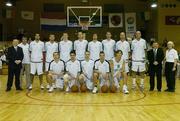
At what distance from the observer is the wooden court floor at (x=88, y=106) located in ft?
28.3

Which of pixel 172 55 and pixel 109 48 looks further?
pixel 109 48

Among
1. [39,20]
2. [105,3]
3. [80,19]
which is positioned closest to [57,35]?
[39,20]

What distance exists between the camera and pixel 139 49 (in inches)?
541

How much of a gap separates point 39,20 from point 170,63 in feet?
62.4

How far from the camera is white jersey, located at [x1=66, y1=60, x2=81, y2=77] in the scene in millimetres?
13344

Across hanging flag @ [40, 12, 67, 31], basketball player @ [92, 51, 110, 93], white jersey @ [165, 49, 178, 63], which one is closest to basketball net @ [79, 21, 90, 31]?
basketball player @ [92, 51, 110, 93]

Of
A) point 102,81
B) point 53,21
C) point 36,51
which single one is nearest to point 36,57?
point 36,51

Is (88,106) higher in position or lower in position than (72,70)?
lower

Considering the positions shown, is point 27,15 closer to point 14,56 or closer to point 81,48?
point 14,56

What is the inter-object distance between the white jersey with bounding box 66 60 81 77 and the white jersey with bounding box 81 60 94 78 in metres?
0.17

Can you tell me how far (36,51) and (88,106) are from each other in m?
4.37

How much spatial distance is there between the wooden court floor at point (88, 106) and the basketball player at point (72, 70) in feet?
1.87

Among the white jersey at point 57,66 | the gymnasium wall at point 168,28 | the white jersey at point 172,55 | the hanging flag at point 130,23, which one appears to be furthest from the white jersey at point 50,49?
the hanging flag at point 130,23

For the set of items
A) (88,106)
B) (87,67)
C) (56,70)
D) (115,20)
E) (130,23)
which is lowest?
(88,106)
